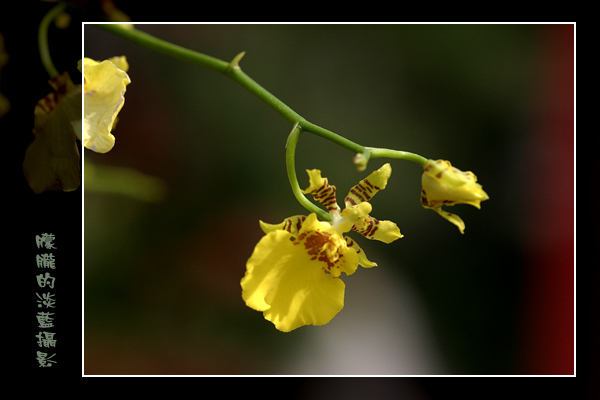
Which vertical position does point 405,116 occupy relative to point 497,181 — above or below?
above

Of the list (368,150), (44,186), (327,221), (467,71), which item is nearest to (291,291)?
(327,221)

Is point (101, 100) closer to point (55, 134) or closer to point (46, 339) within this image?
point (55, 134)

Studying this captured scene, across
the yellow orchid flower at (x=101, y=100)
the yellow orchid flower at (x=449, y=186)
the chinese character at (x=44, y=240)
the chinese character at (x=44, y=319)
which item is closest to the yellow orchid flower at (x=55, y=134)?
the yellow orchid flower at (x=101, y=100)

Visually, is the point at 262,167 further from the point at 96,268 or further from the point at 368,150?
the point at 368,150

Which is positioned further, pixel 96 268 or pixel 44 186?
pixel 96 268

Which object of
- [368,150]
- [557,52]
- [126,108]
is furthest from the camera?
[126,108]

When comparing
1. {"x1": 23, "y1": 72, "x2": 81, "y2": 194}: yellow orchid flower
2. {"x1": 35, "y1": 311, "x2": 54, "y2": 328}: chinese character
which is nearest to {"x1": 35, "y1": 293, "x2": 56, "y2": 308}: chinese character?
{"x1": 35, "y1": 311, "x2": 54, "y2": 328}: chinese character

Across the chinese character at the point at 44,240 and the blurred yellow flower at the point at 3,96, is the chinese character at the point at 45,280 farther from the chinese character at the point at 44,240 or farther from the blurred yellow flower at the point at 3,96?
the blurred yellow flower at the point at 3,96
